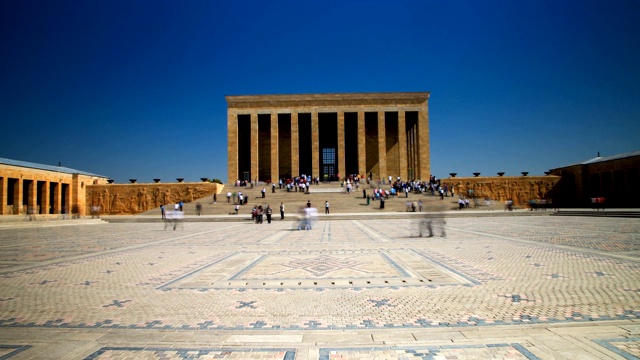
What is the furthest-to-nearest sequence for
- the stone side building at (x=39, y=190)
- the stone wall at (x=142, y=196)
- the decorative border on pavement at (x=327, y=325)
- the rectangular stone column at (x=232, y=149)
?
the rectangular stone column at (x=232, y=149) → the stone wall at (x=142, y=196) → the stone side building at (x=39, y=190) → the decorative border on pavement at (x=327, y=325)

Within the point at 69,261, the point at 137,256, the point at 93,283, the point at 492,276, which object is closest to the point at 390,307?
the point at 492,276

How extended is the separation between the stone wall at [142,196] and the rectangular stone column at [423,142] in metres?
22.5

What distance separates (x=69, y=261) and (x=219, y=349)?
21.4ft

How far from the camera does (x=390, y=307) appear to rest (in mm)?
4156

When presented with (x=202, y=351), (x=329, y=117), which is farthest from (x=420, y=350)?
(x=329, y=117)

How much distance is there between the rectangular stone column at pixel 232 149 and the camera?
1538 inches

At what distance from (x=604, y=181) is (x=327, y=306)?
37.9m

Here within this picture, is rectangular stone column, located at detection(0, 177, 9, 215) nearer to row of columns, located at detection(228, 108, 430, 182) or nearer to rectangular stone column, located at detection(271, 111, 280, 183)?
row of columns, located at detection(228, 108, 430, 182)

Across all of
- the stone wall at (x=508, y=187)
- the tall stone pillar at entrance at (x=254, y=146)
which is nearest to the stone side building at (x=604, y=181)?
the stone wall at (x=508, y=187)

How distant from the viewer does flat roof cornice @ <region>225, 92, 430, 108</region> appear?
130ft

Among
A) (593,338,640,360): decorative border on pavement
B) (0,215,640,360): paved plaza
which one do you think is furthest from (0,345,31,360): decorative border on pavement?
(593,338,640,360): decorative border on pavement

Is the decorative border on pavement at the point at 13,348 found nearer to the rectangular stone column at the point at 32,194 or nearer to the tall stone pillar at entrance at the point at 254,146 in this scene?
the rectangular stone column at the point at 32,194

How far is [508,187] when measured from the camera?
34.3 metres

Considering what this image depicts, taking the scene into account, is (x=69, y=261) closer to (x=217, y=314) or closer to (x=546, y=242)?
(x=217, y=314)
